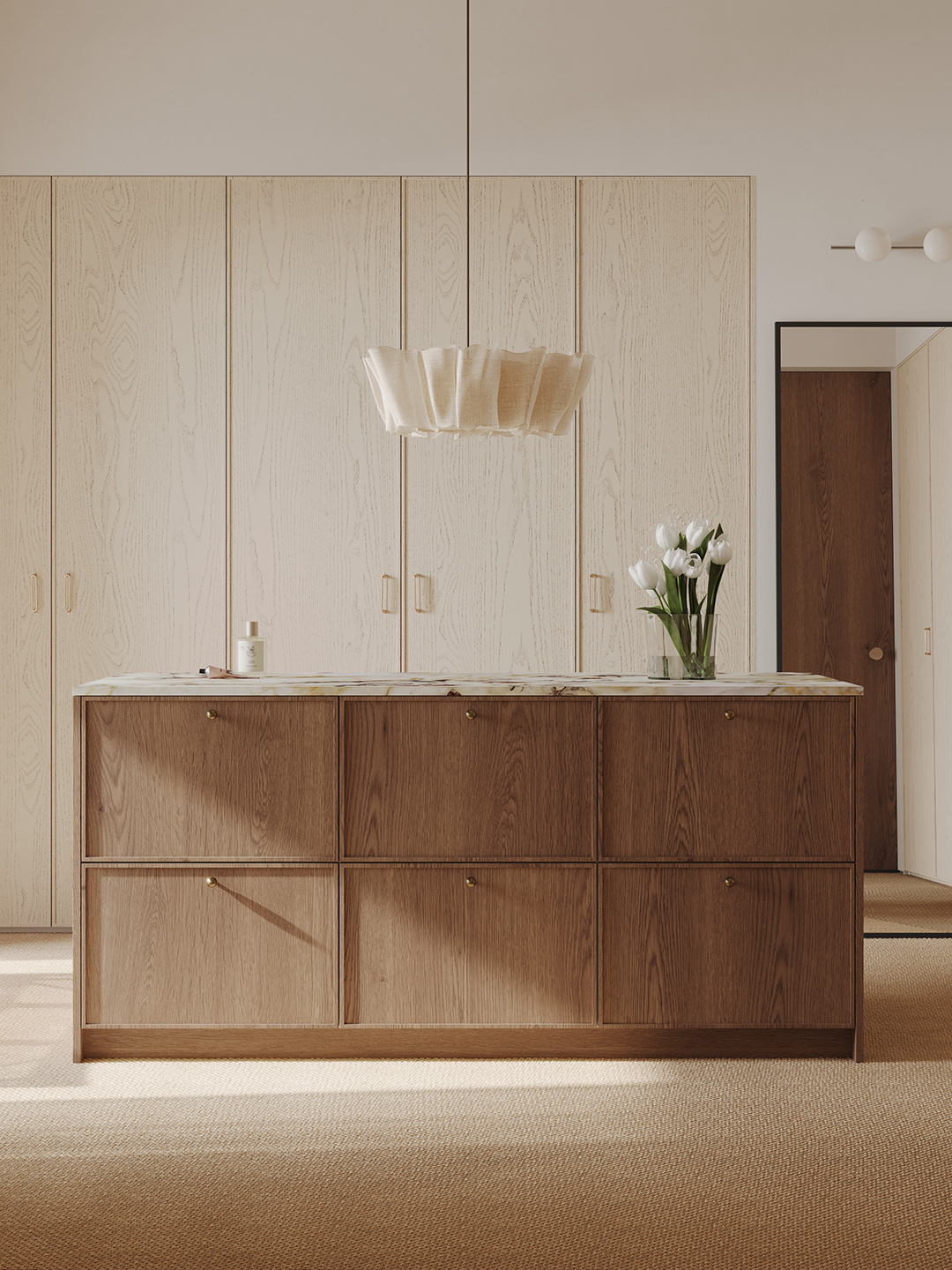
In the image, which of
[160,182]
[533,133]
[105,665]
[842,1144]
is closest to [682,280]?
[533,133]

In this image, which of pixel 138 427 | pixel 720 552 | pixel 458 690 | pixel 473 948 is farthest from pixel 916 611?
pixel 138 427

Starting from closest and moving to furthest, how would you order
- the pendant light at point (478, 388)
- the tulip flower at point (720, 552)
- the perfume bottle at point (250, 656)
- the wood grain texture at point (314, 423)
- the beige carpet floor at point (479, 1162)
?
the beige carpet floor at point (479, 1162) < the pendant light at point (478, 388) < the tulip flower at point (720, 552) < the perfume bottle at point (250, 656) < the wood grain texture at point (314, 423)

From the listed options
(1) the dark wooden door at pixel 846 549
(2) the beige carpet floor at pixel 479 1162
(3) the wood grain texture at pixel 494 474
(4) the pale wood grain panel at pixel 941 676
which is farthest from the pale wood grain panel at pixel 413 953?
(4) the pale wood grain panel at pixel 941 676

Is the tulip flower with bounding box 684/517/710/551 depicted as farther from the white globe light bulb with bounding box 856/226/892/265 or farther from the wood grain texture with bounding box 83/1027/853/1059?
the white globe light bulb with bounding box 856/226/892/265

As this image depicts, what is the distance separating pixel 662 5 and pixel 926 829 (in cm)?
303

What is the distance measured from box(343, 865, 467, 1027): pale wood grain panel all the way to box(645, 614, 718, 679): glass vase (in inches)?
28.5

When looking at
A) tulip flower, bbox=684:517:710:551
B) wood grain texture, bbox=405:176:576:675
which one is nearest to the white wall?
wood grain texture, bbox=405:176:576:675

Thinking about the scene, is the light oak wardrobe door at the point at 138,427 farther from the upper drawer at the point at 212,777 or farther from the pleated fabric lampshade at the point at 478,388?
the pleated fabric lampshade at the point at 478,388

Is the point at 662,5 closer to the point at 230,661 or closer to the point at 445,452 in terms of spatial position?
the point at 445,452

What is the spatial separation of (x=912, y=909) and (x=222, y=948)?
7.87 ft

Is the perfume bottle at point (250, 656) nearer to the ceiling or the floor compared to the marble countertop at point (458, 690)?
nearer to the ceiling

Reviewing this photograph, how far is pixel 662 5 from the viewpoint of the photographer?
145 inches

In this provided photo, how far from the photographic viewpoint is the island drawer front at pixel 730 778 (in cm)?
242

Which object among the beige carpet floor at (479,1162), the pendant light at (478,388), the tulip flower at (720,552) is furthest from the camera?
the tulip flower at (720,552)
